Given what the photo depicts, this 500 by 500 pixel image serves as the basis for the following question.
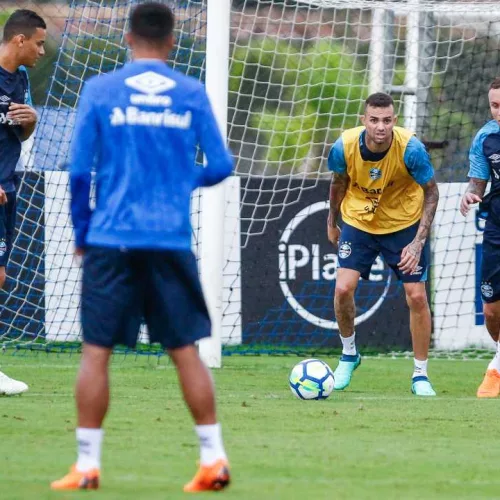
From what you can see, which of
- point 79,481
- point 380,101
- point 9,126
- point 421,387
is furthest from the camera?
point 421,387

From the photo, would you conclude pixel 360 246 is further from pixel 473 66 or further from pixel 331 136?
pixel 331 136

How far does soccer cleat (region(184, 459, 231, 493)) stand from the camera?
459 cm

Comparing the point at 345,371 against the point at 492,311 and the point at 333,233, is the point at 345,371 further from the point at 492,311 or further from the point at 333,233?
the point at 492,311

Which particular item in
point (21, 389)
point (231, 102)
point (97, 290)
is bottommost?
point (21, 389)

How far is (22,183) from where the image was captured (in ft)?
37.9

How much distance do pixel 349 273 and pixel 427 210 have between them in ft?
2.36

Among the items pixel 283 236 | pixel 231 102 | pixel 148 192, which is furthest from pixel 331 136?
pixel 148 192

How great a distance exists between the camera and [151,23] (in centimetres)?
480

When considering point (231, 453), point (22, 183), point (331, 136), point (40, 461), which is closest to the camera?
point (40, 461)

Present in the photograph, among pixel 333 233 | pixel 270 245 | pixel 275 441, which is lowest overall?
pixel 275 441

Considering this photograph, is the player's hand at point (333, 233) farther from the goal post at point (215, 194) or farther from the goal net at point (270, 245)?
the goal net at point (270, 245)

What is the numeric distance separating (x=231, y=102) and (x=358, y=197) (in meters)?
7.33

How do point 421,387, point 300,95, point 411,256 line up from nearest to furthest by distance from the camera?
point 411,256, point 421,387, point 300,95

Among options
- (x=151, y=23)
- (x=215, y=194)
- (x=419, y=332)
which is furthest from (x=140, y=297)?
(x=215, y=194)
